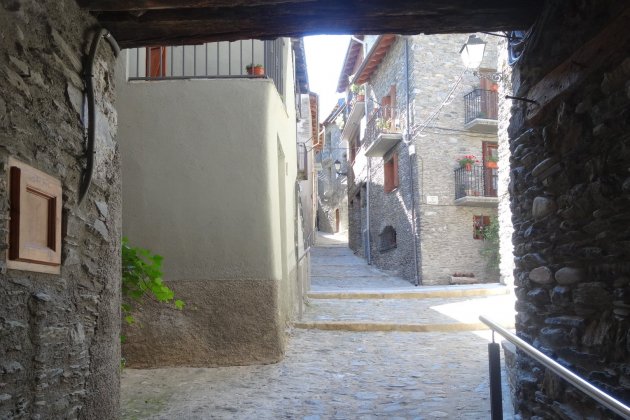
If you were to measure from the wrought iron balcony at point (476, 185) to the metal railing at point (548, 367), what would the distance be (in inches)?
504

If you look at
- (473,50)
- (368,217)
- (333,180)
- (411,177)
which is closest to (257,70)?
(473,50)

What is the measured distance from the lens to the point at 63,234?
270 cm

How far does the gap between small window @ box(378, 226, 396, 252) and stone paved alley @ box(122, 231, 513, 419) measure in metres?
9.46

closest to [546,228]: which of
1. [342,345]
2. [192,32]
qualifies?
[192,32]

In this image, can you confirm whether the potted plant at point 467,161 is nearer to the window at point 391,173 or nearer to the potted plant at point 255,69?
the window at point 391,173

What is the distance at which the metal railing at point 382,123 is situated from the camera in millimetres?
17750

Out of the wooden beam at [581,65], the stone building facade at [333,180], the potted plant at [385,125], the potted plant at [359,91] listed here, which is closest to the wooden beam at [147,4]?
the wooden beam at [581,65]

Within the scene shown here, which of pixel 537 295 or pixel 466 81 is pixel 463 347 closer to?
pixel 537 295

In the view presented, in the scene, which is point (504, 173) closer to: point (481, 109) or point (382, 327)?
point (481, 109)

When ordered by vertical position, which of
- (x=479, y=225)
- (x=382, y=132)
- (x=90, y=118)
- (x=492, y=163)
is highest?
(x=382, y=132)

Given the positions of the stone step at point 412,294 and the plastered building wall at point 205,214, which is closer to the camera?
the plastered building wall at point 205,214

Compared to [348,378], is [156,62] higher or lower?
higher

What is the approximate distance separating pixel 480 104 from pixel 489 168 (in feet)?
5.64

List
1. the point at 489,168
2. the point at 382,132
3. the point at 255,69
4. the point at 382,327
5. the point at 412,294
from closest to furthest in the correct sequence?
the point at 255,69, the point at 382,327, the point at 412,294, the point at 489,168, the point at 382,132
